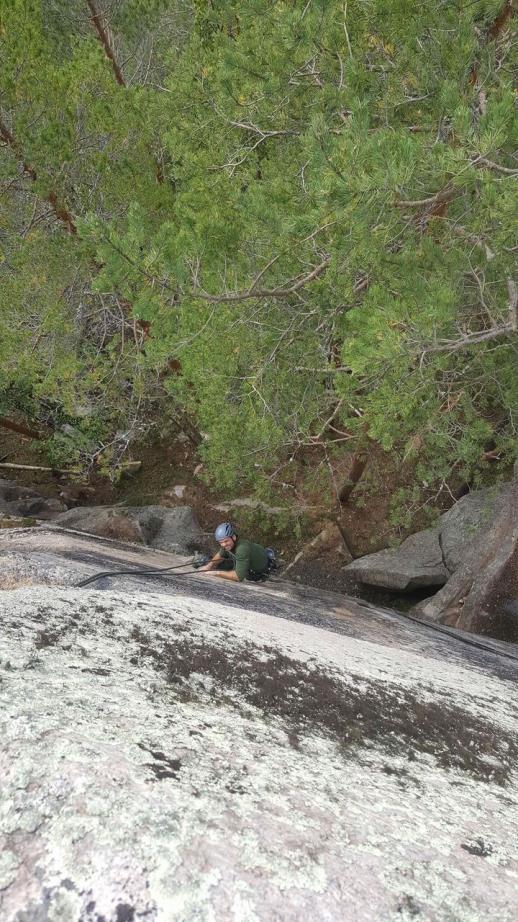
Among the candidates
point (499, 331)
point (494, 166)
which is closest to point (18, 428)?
point (499, 331)

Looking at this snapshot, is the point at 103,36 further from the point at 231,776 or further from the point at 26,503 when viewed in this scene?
the point at 231,776

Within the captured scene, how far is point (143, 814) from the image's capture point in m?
1.80

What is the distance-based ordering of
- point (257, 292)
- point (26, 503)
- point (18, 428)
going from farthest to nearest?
point (18, 428), point (26, 503), point (257, 292)

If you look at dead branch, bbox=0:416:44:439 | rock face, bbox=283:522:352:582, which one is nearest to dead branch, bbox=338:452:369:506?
rock face, bbox=283:522:352:582

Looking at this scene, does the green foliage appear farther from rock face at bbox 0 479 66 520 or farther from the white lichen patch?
rock face at bbox 0 479 66 520

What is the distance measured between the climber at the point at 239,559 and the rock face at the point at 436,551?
338cm

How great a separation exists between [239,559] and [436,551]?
4.69 m

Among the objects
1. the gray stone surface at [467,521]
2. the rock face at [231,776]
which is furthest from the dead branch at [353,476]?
the rock face at [231,776]

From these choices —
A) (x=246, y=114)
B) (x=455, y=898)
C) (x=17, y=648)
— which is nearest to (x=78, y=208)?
(x=246, y=114)

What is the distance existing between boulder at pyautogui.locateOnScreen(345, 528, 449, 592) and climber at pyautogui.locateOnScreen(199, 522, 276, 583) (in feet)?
11.0

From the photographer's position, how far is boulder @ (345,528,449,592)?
9836 mm

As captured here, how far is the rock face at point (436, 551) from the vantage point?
31.4 feet

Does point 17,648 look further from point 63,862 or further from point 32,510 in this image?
point 32,510

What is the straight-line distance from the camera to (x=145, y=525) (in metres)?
11.9
